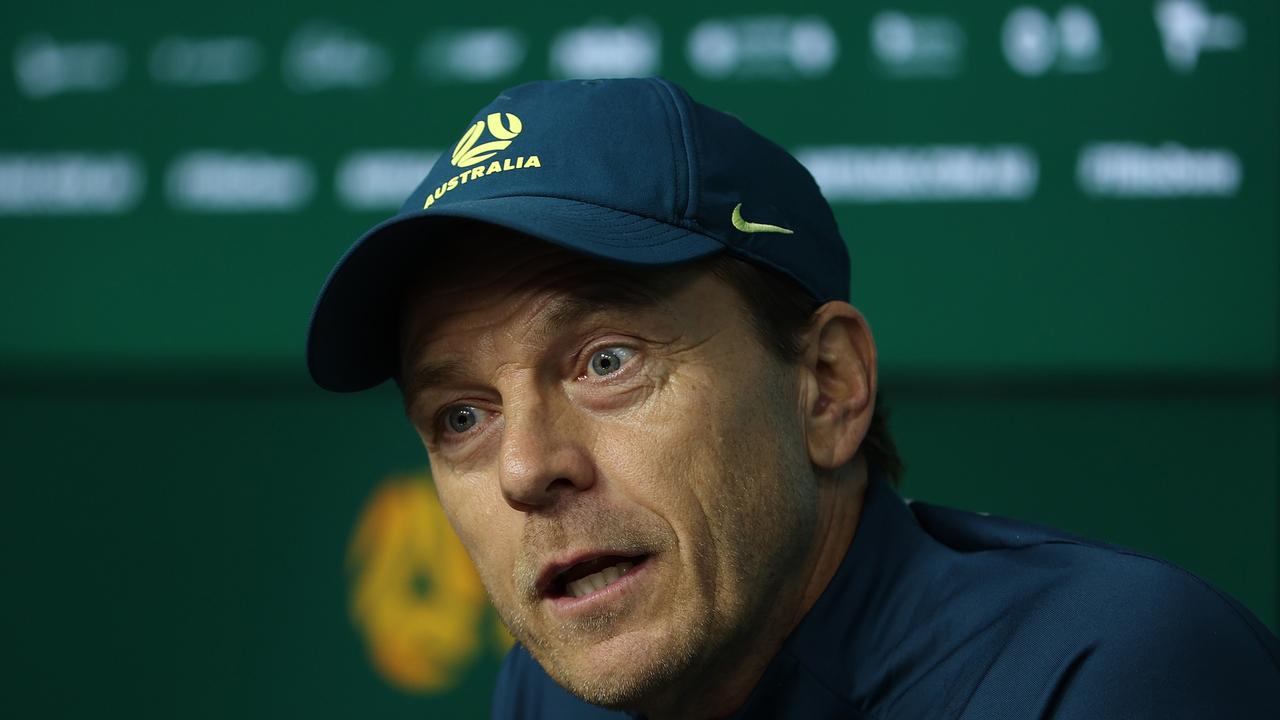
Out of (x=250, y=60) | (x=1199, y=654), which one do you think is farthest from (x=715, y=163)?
(x=250, y=60)

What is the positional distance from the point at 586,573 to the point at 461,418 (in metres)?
0.18

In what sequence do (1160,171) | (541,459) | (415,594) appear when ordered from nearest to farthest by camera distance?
(541,459)
(1160,171)
(415,594)

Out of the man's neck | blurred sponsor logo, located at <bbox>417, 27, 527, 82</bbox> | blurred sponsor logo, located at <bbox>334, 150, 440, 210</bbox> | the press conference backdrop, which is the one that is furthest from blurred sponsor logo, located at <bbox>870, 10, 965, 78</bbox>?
the man's neck

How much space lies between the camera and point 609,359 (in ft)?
3.46

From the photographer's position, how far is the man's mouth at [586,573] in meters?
1.01

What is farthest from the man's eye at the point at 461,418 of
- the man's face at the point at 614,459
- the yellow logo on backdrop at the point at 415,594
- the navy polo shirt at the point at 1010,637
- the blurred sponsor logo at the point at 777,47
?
the blurred sponsor logo at the point at 777,47

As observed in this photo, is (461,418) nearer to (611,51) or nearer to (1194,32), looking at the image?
(611,51)

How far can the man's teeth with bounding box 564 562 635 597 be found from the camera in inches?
39.8

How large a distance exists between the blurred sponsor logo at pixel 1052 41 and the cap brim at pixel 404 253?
116 cm

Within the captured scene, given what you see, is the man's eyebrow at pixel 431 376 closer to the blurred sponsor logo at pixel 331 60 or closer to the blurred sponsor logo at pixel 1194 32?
the blurred sponsor logo at pixel 331 60

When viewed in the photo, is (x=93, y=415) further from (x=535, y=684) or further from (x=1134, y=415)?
(x=1134, y=415)

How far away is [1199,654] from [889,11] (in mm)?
1312

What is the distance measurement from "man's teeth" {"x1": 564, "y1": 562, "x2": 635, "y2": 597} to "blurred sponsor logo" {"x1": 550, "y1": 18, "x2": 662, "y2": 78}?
4.01 ft

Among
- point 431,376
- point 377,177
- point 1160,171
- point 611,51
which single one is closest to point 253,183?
point 377,177
